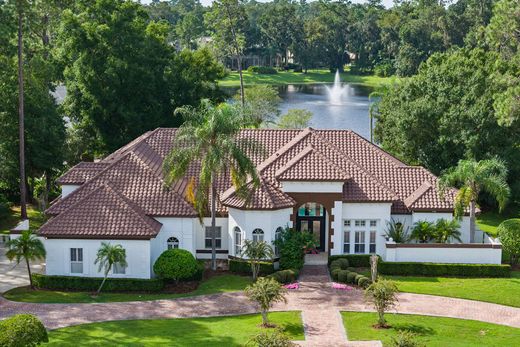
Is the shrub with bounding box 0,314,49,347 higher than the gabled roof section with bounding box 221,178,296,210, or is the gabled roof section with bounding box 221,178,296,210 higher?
the gabled roof section with bounding box 221,178,296,210

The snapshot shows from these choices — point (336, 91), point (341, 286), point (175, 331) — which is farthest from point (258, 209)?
point (336, 91)

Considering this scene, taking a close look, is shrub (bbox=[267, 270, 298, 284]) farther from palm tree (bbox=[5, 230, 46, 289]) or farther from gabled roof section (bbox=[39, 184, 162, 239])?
palm tree (bbox=[5, 230, 46, 289])

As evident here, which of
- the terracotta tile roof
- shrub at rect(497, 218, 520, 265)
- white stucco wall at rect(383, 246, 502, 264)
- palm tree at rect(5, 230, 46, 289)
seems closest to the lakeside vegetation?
the terracotta tile roof

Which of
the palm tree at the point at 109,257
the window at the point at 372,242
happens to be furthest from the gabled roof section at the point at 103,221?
the window at the point at 372,242

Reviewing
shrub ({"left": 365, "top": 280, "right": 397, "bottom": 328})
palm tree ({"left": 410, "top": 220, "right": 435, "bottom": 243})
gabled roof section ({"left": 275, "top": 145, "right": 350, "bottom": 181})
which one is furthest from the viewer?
palm tree ({"left": 410, "top": 220, "right": 435, "bottom": 243})

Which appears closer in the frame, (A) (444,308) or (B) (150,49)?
(A) (444,308)

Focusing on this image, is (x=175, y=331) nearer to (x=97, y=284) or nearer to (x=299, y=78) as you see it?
(x=97, y=284)

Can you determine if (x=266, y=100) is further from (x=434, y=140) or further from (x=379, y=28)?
(x=379, y=28)

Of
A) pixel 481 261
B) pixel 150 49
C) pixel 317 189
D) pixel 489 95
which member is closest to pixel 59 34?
pixel 150 49
